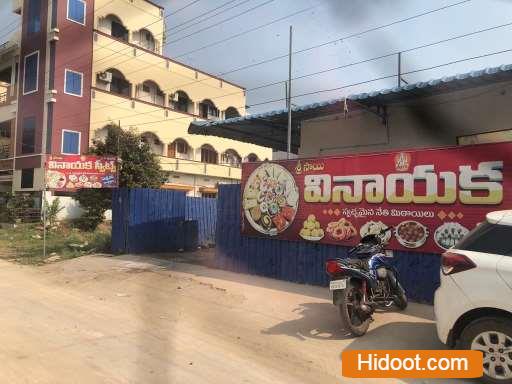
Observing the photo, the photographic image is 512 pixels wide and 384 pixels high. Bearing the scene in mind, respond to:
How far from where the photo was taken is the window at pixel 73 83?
27766 mm

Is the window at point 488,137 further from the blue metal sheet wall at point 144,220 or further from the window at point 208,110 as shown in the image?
the window at point 208,110

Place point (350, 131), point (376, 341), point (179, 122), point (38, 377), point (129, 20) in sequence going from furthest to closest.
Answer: point (179, 122)
point (129, 20)
point (350, 131)
point (376, 341)
point (38, 377)

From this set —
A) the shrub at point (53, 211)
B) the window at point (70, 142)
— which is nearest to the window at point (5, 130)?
the window at point (70, 142)

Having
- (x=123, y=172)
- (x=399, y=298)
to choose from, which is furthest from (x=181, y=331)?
(x=123, y=172)

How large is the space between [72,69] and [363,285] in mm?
26051

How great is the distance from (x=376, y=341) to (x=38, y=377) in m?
3.88

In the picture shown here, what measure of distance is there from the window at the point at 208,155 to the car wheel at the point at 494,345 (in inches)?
1296

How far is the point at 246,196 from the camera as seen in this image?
10.7 metres

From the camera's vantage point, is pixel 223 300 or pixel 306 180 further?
pixel 306 180

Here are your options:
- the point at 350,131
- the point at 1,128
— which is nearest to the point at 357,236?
the point at 350,131

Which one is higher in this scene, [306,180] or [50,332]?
[306,180]

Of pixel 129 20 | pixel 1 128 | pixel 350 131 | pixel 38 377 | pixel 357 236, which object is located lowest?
pixel 38 377

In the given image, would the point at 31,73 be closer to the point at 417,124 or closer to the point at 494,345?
the point at 417,124

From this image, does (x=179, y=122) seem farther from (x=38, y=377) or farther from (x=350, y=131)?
(x=38, y=377)
